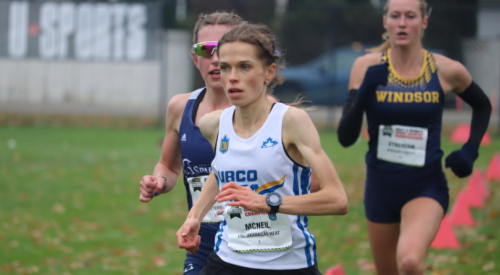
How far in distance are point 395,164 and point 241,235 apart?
5.00 feet

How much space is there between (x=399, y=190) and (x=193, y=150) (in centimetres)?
140

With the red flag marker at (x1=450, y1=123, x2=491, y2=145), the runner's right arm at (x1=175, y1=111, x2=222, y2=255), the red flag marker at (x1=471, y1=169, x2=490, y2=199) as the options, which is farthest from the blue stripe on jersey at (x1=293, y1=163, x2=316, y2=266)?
the red flag marker at (x1=450, y1=123, x2=491, y2=145)

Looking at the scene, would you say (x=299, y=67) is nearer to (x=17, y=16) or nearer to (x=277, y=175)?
(x=17, y=16)

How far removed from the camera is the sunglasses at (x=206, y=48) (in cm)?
323

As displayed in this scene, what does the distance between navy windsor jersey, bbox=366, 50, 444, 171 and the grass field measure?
2181 millimetres

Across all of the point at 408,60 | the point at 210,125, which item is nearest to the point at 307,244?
the point at 210,125

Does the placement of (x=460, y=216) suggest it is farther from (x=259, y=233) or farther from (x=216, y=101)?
(x=259, y=233)

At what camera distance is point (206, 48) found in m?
3.23

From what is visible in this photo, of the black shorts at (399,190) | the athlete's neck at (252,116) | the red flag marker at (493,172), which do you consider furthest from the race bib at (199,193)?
the red flag marker at (493,172)

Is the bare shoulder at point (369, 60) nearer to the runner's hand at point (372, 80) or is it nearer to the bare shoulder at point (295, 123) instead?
the runner's hand at point (372, 80)

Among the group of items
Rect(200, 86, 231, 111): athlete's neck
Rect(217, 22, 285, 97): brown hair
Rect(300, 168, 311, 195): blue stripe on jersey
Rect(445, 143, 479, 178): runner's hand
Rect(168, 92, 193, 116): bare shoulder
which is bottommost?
Rect(445, 143, 479, 178): runner's hand

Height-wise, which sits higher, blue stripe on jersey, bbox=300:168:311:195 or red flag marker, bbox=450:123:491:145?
blue stripe on jersey, bbox=300:168:311:195

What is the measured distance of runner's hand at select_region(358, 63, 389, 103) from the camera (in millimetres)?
3740

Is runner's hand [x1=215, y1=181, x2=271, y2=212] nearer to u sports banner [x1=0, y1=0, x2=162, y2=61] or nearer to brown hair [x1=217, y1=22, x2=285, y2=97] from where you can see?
brown hair [x1=217, y1=22, x2=285, y2=97]
